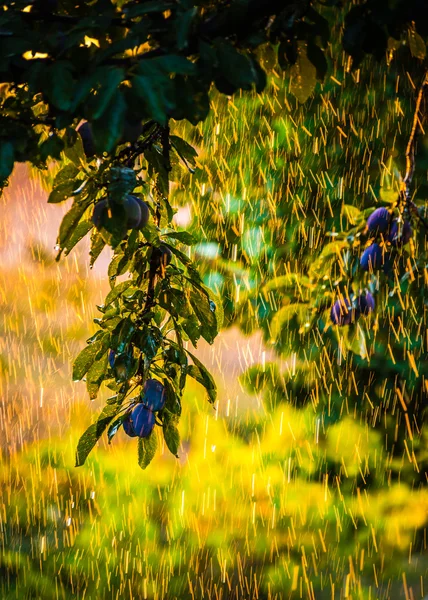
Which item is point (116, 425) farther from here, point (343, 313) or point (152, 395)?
point (343, 313)

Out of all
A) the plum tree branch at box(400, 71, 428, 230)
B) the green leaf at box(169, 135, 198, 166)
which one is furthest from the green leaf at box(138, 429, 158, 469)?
the plum tree branch at box(400, 71, 428, 230)

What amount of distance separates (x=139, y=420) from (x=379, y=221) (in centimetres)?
53

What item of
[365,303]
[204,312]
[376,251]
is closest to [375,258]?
[376,251]

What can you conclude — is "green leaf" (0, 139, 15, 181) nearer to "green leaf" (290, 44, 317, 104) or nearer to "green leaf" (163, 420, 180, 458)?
"green leaf" (290, 44, 317, 104)

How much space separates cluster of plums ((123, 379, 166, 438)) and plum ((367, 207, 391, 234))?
463mm

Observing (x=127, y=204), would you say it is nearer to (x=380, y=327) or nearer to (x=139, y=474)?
(x=380, y=327)

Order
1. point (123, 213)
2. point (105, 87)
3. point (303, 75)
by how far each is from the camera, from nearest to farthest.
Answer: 1. point (105, 87)
2. point (123, 213)
3. point (303, 75)

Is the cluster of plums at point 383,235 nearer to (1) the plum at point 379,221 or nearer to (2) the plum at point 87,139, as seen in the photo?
(1) the plum at point 379,221

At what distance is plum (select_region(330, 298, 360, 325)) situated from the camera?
1441 millimetres

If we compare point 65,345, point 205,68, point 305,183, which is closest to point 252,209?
point 305,183

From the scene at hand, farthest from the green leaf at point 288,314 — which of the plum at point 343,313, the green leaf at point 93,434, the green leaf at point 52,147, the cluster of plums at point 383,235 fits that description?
the green leaf at point 52,147

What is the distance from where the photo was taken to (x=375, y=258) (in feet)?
4.43

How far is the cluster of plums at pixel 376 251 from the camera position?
1302 millimetres

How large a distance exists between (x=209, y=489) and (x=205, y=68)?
120 inches
